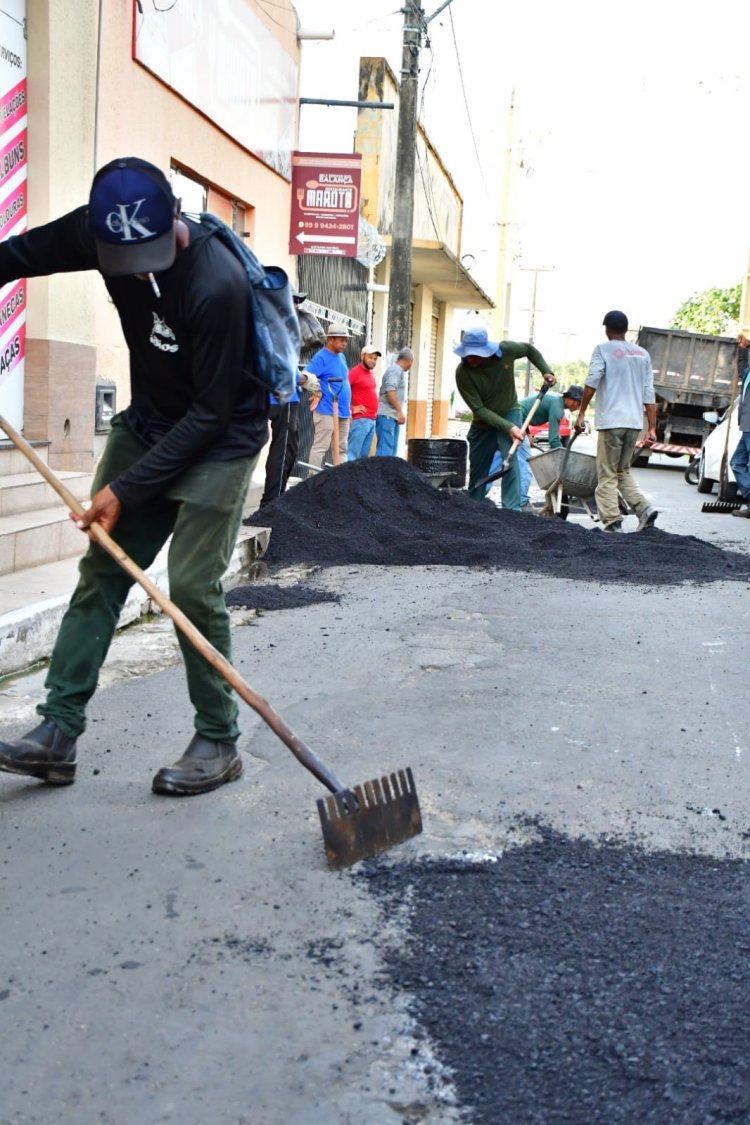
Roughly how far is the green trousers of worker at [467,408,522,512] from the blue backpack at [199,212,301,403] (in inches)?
325

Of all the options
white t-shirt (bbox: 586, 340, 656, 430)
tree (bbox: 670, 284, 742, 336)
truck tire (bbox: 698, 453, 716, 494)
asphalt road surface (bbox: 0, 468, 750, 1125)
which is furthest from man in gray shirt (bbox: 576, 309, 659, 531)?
tree (bbox: 670, 284, 742, 336)

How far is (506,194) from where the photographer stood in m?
42.8

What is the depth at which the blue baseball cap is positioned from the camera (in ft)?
11.2

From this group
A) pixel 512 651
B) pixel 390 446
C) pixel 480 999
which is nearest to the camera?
pixel 480 999

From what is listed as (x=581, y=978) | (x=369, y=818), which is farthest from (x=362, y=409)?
(x=581, y=978)

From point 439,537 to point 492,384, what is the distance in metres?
2.52

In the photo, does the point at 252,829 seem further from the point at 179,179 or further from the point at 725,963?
the point at 179,179

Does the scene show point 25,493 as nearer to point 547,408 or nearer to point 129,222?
point 129,222

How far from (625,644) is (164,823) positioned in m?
3.35

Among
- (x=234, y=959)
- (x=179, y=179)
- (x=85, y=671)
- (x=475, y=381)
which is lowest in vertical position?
(x=234, y=959)

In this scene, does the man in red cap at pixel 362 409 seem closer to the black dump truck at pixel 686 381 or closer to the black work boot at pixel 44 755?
the black dump truck at pixel 686 381

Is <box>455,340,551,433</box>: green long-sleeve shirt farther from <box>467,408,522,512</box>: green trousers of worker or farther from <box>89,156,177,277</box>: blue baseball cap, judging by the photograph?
<box>89,156,177,277</box>: blue baseball cap

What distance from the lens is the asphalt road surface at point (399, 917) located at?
2381mm

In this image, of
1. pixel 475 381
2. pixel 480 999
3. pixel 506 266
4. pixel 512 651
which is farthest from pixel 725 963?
pixel 506 266
